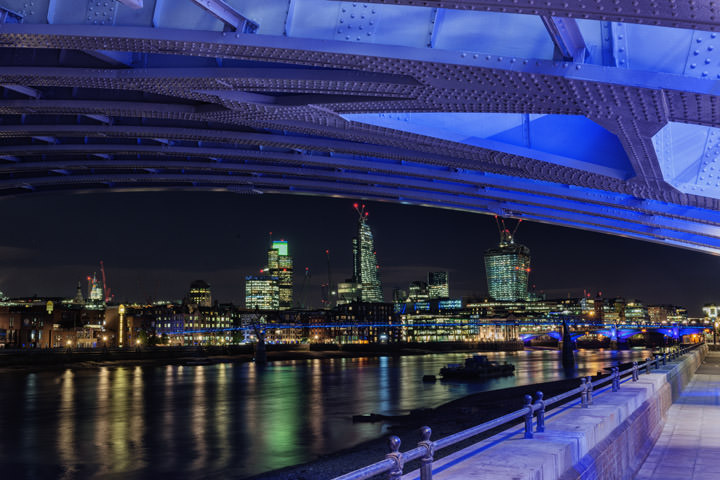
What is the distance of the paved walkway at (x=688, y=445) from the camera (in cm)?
1096

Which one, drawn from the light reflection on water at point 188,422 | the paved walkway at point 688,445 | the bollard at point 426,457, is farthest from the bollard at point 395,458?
the light reflection on water at point 188,422

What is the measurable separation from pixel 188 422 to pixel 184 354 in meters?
101

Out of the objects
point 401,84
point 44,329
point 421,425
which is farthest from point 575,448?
point 44,329

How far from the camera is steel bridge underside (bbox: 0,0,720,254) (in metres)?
9.55

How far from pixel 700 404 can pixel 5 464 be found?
27094mm

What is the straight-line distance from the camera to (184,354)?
137875mm

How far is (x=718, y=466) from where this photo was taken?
36.5 ft

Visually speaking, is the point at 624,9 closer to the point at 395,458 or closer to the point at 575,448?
the point at 575,448

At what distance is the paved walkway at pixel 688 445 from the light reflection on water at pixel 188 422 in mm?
15453

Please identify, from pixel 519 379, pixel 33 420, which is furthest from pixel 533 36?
pixel 519 379

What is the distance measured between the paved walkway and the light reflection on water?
15.5 metres

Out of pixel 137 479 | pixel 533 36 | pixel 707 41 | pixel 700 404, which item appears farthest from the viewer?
pixel 137 479

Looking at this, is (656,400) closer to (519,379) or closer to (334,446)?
(334,446)

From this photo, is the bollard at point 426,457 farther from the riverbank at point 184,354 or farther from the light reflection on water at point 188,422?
the riverbank at point 184,354
